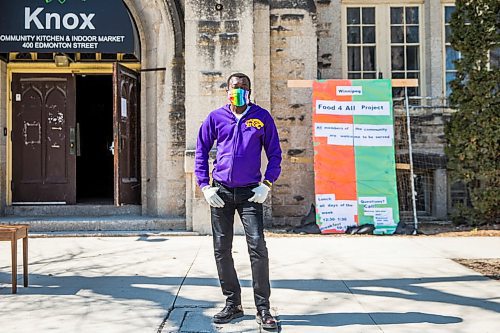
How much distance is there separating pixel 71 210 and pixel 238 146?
7.20m

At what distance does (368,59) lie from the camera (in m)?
11.9

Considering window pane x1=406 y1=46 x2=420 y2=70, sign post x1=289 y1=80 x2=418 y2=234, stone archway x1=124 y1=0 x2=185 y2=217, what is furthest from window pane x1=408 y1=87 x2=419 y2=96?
stone archway x1=124 y1=0 x2=185 y2=217

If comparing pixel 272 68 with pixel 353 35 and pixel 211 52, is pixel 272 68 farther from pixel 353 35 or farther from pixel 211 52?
pixel 353 35

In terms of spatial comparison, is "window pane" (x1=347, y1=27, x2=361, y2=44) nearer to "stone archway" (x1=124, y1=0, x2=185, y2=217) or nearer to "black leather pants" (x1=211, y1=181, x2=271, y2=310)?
"stone archway" (x1=124, y1=0, x2=185, y2=217)

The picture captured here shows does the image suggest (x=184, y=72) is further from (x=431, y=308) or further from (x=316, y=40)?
(x=431, y=308)

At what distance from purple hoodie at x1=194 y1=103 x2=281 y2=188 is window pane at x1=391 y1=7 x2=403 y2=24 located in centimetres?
819

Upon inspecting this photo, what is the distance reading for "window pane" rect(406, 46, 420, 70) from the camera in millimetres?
11992

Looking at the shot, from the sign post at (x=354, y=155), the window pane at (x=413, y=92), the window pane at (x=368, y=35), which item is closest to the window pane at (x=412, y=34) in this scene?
the window pane at (x=368, y=35)

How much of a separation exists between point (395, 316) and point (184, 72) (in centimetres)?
686

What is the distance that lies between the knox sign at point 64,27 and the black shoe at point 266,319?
7052 mm

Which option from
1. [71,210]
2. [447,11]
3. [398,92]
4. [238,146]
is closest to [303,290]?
[238,146]

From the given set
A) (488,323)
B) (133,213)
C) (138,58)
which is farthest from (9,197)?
(488,323)

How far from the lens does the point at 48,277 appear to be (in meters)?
6.50

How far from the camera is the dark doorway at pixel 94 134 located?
1728 cm
